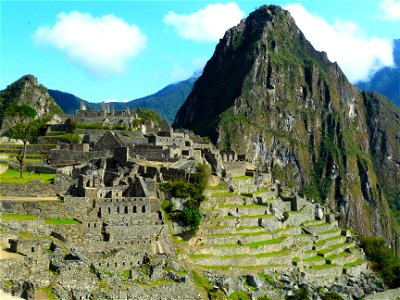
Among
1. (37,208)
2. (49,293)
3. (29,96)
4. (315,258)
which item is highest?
(29,96)

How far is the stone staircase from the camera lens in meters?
42.8

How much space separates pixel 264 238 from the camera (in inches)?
1909

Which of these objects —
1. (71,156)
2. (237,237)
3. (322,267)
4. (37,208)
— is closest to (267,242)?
(237,237)

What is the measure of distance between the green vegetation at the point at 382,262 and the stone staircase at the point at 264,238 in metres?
3.05

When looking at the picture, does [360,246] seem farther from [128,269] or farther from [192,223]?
[128,269]

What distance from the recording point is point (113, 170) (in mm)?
43406

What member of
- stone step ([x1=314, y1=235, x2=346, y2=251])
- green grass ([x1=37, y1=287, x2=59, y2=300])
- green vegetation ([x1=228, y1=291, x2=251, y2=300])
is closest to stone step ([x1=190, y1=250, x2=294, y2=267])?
green vegetation ([x1=228, y1=291, x2=251, y2=300])

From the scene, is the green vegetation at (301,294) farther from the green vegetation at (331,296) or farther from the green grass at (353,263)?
the green grass at (353,263)

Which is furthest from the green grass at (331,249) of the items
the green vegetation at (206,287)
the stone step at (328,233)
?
the green vegetation at (206,287)

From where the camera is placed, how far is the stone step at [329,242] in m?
58.1

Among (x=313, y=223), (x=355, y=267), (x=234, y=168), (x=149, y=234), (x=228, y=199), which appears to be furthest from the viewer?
(x=313, y=223)

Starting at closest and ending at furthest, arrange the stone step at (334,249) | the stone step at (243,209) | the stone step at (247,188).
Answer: the stone step at (243,209) → the stone step at (247,188) → the stone step at (334,249)

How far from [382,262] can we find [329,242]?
35.5 ft

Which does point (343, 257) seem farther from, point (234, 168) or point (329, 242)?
point (234, 168)
